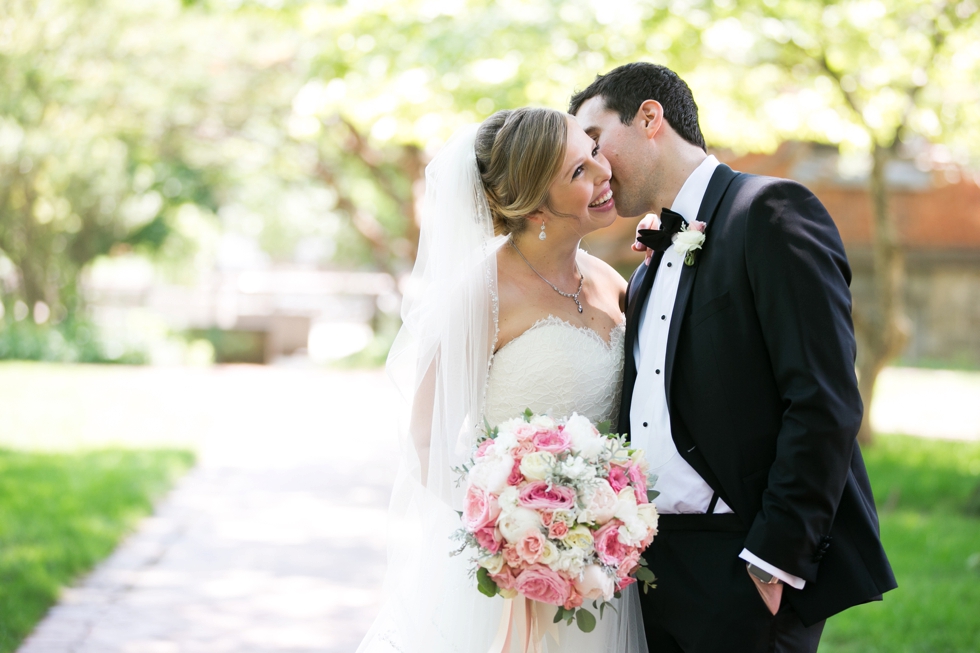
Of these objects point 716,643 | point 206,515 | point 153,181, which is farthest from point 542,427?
point 153,181

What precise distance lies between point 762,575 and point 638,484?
44 cm

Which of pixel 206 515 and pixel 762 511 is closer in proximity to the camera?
pixel 762 511

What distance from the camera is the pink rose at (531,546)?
248 cm

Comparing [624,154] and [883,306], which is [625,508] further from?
[883,306]

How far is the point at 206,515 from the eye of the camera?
822cm

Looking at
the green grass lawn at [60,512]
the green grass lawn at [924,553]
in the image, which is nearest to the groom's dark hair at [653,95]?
the green grass lawn at [924,553]

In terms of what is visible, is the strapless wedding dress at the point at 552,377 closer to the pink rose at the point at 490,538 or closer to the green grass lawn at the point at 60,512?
the pink rose at the point at 490,538

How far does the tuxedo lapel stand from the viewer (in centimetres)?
281

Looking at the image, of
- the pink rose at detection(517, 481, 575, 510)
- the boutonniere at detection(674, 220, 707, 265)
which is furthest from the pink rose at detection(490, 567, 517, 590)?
the boutonniere at detection(674, 220, 707, 265)

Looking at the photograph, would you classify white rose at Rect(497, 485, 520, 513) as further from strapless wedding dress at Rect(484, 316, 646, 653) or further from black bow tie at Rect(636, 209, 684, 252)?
black bow tie at Rect(636, 209, 684, 252)

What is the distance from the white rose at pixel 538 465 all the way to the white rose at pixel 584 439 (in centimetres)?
9

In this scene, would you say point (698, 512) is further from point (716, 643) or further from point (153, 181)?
point (153, 181)

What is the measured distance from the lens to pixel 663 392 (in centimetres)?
→ 289

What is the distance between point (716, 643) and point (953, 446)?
31.8ft
